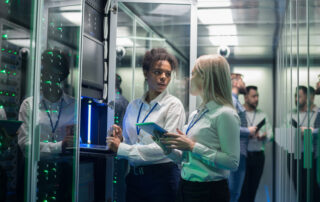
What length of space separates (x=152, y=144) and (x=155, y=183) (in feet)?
0.86

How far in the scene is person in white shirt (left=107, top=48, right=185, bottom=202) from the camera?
2551mm

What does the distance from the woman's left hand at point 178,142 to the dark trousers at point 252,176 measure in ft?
11.9

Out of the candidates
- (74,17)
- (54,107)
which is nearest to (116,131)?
(54,107)

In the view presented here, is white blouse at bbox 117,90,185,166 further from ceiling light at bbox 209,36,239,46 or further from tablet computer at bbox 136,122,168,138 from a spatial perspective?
ceiling light at bbox 209,36,239,46

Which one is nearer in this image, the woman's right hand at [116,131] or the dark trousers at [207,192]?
the dark trousers at [207,192]

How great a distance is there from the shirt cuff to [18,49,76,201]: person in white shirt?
505 mm

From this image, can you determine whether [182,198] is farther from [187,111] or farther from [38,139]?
[187,111]

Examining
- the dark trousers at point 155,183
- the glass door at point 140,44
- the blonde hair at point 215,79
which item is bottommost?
the dark trousers at point 155,183


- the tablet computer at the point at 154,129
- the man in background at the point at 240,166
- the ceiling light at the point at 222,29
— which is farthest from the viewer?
the ceiling light at the point at 222,29

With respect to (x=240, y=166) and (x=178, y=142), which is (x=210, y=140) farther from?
(x=240, y=166)

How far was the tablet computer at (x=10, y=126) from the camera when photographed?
199 cm

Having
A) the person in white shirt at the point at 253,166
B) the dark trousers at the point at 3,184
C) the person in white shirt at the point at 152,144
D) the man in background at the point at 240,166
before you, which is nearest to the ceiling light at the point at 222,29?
the person in white shirt at the point at 253,166

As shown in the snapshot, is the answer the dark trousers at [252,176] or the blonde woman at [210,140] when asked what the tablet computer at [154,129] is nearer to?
the blonde woman at [210,140]

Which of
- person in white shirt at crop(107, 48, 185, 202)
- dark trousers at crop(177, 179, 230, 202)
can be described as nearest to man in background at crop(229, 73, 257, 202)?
person in white shirt at crop(107, 48, 185, 202)
